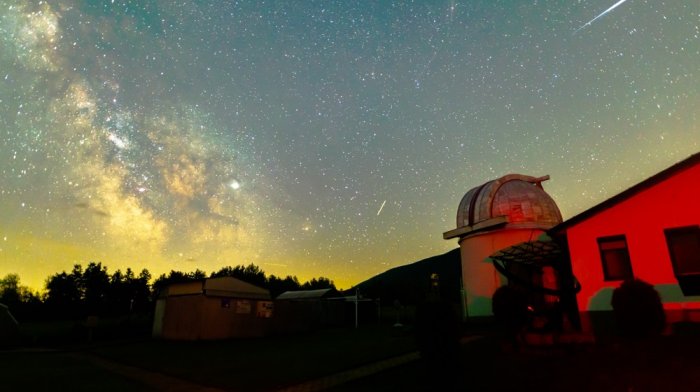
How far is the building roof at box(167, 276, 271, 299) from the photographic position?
27266 millimetres

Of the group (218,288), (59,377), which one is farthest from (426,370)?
(218,288)

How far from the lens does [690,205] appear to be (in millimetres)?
13344

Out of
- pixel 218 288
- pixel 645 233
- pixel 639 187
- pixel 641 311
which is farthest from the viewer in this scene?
pixel 218 288

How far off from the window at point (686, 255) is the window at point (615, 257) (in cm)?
137

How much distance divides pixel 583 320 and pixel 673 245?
4349mm

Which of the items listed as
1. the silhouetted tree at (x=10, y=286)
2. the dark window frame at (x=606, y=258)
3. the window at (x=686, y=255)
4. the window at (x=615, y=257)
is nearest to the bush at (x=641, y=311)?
the window at (x=686, y=255)

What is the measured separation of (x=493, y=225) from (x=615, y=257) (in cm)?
1082

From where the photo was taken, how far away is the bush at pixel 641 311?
12086mm

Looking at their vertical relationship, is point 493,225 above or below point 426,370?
above

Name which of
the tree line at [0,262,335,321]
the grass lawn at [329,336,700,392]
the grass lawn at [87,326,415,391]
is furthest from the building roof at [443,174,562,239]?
the tree line at [0,262,335,321]

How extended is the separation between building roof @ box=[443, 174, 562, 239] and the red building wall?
9.94m

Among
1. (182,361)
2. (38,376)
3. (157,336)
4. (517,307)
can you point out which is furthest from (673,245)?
(157,336)

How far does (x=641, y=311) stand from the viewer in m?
12.2

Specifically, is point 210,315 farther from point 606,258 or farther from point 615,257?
point 615,257
